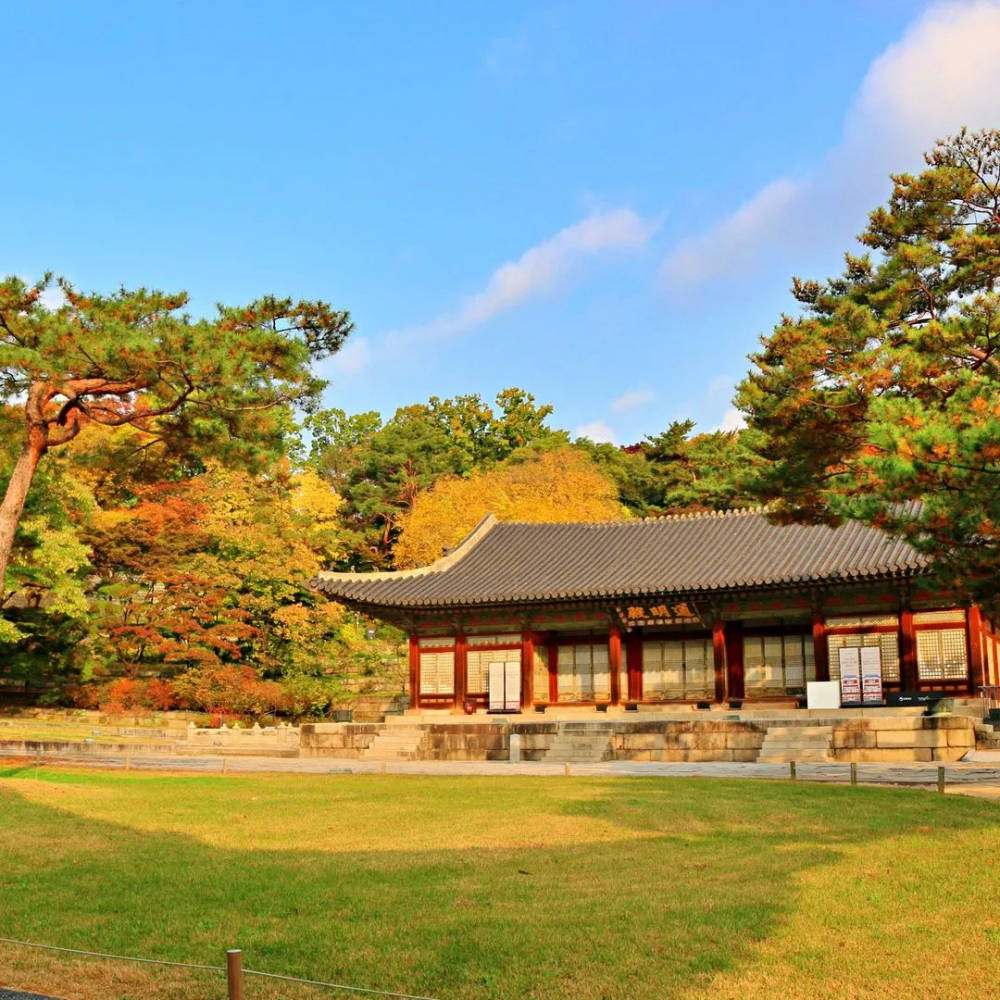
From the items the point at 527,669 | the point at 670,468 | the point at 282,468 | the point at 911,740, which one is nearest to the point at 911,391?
the point at 911,740

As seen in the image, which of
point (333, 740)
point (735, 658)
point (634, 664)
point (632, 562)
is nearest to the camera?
point (333, 740)

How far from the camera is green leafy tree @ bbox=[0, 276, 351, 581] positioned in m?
18.6

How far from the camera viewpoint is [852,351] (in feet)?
61.4

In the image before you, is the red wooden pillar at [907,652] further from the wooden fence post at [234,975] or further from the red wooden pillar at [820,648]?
the wooden fence post at [234,975]

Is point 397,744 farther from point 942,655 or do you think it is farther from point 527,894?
point 527,894

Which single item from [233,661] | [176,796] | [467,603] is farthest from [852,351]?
[233,661]

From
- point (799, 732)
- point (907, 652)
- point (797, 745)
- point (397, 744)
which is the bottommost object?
point (397, 744)

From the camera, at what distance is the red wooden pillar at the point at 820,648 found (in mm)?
28312

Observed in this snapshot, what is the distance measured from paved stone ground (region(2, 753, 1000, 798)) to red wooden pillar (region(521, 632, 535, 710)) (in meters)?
6.38

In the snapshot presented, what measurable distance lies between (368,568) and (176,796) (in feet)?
145

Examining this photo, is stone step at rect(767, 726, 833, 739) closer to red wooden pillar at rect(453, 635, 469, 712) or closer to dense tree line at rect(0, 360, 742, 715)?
red wooden pillar at rect(453, 635, 469, 712)

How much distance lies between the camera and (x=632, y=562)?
3334 centimetres

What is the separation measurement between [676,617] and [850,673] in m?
5.30

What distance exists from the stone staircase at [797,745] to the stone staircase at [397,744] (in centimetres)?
895
